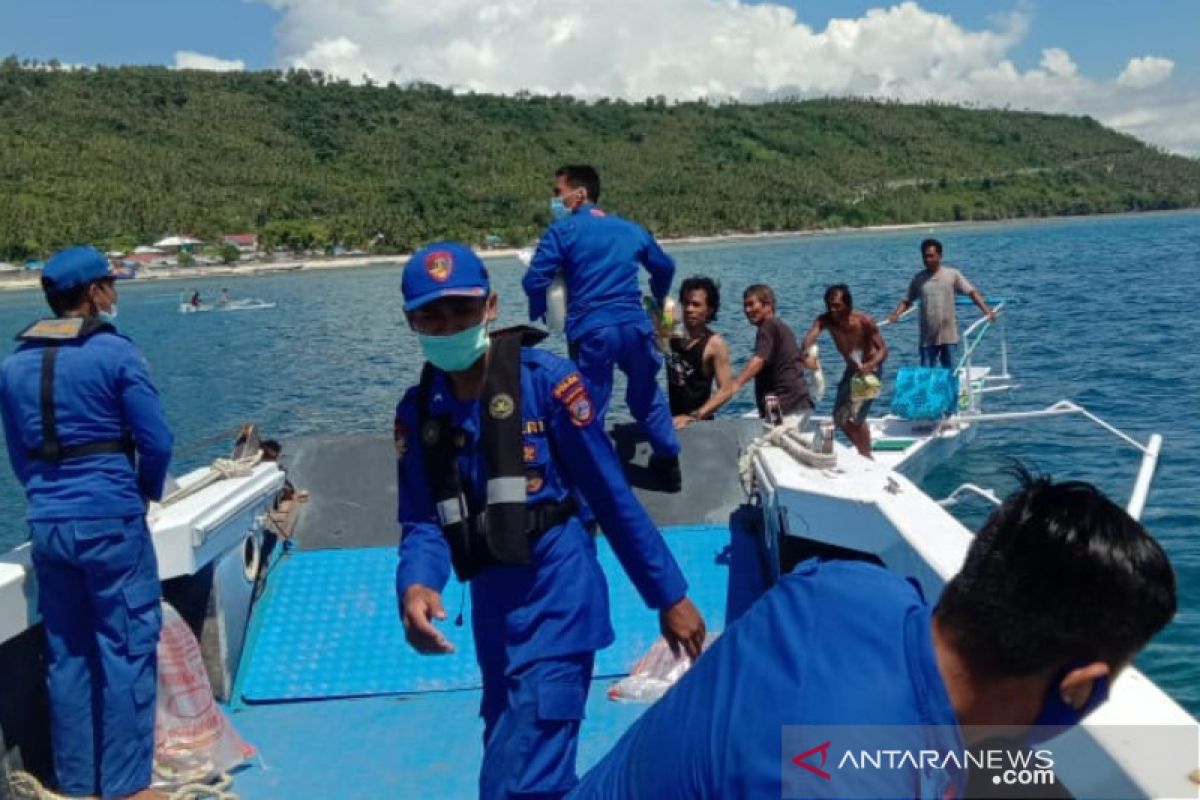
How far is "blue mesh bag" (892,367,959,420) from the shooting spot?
32.7 feet

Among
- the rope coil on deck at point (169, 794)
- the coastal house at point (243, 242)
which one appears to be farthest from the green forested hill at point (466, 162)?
the rope coil on deck at point (169, 794)

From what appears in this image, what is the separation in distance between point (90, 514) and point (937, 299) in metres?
8.46

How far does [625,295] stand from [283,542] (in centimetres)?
212

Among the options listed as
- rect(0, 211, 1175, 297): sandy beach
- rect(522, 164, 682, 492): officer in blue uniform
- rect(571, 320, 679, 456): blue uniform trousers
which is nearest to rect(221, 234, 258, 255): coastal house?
rect(0, 211, 1175, 297): sandy beach

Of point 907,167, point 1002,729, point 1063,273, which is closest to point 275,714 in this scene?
point 1002,729

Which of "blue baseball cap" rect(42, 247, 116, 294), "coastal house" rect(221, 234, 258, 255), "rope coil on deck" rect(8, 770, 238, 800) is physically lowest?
"coastal house" rect(221, 234, 258, 255)

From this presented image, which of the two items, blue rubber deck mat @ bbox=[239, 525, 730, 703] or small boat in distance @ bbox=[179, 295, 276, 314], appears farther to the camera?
small boat in distance @ bbox=[179, 295, 276, 314]

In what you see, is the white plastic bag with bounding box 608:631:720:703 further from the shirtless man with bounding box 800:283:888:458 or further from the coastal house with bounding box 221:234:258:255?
the coastal house with bounding box 221:234:258:255

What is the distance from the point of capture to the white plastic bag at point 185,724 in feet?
12.1

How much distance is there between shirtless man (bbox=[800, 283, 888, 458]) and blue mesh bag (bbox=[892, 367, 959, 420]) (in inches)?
76.9

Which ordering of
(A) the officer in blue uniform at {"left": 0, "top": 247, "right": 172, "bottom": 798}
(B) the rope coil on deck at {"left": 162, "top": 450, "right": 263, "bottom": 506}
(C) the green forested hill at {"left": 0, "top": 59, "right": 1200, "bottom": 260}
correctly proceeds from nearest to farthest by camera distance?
1. (A) the officer in blue uniform at {"left": 0, "top": 247, "right": 172, "bottom": 798}
2. (B) the rope coil on deck at {"left": 162, "top": 450, "right": 263, "bottom": 506}
3. (C) the green forested hill at {"left": 0, "top": 59, "right": 1200, "bottom": 260}

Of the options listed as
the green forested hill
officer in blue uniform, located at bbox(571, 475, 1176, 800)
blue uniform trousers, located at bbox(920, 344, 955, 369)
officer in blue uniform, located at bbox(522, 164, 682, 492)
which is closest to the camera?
→ officer in blue uniform, located at bbox(571, 475, 1176, 800)

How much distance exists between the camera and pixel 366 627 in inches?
185

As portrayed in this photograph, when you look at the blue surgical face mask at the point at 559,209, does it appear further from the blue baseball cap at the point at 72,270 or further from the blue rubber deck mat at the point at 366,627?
the blue baseball cap at the point at 72,270
